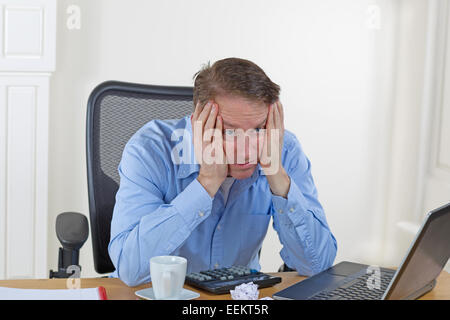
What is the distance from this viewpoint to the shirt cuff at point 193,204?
1.15 metres

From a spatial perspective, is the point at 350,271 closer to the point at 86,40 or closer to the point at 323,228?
the point at 323,228

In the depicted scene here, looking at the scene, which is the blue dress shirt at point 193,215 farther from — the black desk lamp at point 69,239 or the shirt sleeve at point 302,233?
the black desk lamp at point 69,239

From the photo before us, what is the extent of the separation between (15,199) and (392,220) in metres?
1.60

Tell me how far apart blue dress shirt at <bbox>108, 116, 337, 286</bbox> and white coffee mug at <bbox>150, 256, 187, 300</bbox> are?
0.14 metres

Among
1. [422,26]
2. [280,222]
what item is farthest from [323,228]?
[422,26]

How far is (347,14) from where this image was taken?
2.49m

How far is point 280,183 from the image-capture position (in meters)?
1.23

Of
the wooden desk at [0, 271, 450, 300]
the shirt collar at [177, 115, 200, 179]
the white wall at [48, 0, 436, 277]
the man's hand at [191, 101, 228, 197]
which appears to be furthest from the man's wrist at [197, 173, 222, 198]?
the white wall at [48, 0, 436, 277]

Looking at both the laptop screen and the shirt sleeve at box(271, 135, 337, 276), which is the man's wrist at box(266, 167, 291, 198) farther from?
the laptop screen

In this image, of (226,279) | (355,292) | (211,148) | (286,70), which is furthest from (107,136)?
(286,70)

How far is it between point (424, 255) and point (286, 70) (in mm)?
1701

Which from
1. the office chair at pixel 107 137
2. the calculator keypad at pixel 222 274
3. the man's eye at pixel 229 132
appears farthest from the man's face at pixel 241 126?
the office chair at pixel 107 137

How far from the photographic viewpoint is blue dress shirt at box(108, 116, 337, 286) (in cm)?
113

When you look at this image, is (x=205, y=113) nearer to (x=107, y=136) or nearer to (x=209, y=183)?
(x=209, y=183)
